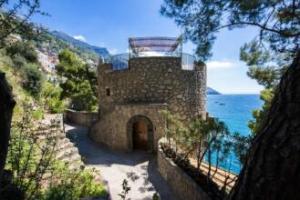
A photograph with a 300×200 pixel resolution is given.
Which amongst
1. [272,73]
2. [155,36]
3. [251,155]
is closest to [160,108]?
[155,36]

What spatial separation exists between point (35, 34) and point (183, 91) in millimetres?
9550

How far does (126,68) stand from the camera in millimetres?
11992

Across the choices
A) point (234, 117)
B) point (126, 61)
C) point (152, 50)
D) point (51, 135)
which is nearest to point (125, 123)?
point (126, 61)

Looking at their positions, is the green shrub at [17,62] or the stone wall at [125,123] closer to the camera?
the stone wall at [125,123]

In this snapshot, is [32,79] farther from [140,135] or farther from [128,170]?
[128,170]

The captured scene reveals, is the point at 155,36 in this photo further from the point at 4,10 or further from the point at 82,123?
the point at 4,10

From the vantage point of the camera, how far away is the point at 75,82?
754 inches

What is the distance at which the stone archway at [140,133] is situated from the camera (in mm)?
11008

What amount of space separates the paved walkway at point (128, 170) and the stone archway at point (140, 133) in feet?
2.13

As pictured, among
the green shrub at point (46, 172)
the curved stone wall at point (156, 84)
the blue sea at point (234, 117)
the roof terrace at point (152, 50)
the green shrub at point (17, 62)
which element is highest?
the roof terrace at point (152, 50)

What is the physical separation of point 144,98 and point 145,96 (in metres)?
0.12

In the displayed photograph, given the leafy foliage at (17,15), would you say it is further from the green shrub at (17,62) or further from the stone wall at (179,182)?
the green shrub at (17,62)

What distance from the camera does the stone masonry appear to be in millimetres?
10930

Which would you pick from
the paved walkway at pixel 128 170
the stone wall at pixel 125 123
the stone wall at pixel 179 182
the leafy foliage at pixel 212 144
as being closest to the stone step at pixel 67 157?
the paved walkway at pixel 128 170
